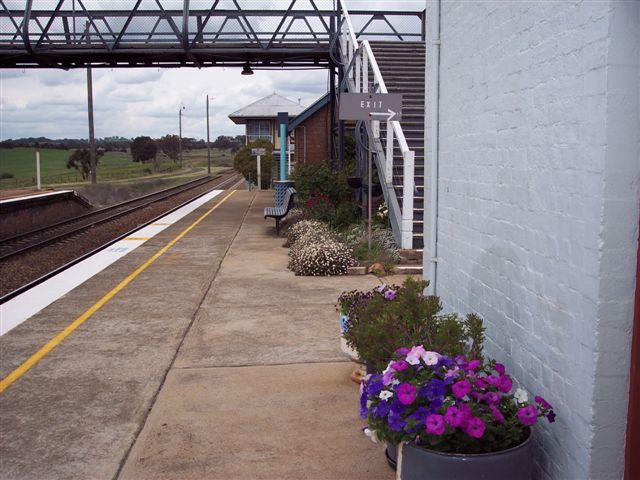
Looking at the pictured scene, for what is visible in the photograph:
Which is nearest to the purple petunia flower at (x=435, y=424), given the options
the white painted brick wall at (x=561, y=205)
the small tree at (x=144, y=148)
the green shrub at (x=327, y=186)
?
the white painted brick wall at (x=561, y=205)

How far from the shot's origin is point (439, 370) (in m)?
3.36

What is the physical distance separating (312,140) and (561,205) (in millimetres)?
31175

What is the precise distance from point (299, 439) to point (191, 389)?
1324 millimetres

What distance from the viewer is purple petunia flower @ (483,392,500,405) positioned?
321cm

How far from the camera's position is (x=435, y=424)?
118 inches

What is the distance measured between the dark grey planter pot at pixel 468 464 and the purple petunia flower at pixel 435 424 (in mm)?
143

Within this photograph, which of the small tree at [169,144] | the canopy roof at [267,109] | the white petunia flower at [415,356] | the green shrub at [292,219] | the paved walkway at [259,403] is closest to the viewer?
the white petunia flower at [415,356]

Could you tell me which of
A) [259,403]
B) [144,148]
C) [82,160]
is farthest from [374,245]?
[144,148]

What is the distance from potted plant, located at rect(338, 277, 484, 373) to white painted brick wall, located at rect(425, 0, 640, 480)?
0.84ft

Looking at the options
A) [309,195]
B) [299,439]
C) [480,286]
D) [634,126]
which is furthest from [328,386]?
[309,195]

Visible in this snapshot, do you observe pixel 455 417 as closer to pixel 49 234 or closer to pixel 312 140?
pixel 49 234

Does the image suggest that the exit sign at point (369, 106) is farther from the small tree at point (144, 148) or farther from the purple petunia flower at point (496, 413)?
the small tree at point (144, 148)

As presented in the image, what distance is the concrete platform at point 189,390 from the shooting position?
4277mm

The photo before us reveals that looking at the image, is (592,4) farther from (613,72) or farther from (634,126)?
(634,126)
